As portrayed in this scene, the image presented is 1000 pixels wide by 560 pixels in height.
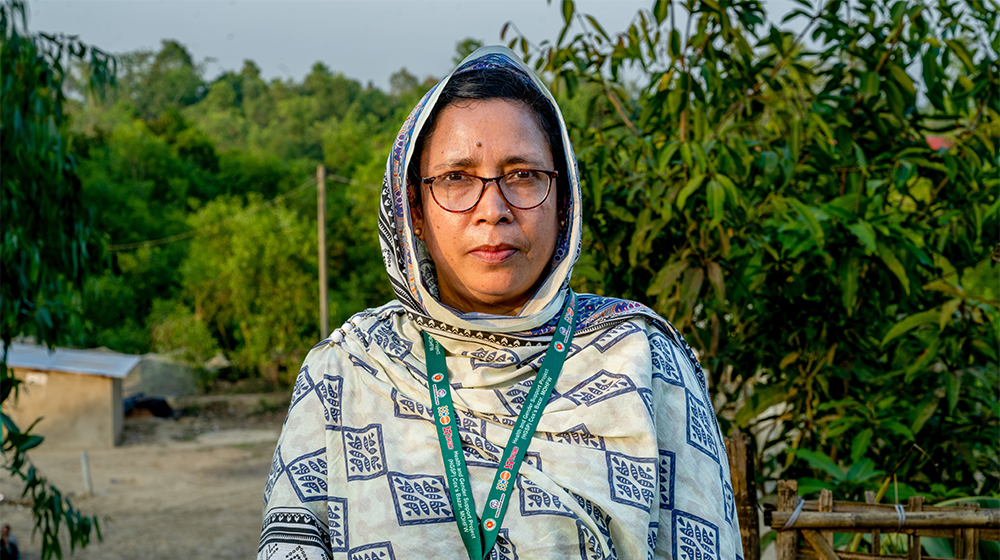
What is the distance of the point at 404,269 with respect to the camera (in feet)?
4.21

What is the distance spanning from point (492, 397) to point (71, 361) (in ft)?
46.9

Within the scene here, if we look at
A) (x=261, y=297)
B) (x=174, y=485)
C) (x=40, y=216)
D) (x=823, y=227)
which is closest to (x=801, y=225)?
(x=823, y=227)

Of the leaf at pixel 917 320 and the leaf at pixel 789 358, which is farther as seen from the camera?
the leaf at pixel 789 358

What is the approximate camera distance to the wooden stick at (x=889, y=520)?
1950 mm

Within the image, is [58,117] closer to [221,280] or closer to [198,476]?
[198,476]

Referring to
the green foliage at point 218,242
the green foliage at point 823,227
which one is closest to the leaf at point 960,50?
the green foliage at point 823,227

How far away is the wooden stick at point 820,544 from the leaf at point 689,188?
0.91 metres

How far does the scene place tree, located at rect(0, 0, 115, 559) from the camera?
285 centimetres

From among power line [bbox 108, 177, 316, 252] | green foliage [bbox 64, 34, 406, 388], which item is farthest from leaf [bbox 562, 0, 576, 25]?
power line [bbox 108, 177, 316, 252]

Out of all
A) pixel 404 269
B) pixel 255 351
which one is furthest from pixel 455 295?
pixel 255 351

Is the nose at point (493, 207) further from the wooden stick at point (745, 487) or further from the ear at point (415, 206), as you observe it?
the wooden stick at point (745, 487)

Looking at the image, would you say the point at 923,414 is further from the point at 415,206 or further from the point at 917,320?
the point at 415,206

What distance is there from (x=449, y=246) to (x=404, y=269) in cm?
9

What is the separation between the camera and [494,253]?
1218mm
